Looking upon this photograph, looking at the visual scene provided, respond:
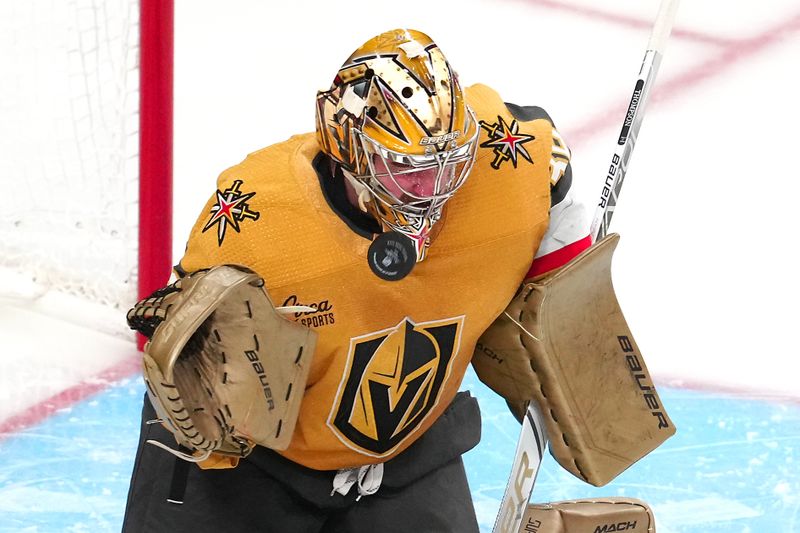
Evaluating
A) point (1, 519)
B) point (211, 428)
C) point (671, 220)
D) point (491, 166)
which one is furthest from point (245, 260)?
point (671, 220)

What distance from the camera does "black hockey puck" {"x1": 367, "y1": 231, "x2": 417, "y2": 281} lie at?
2.18 m

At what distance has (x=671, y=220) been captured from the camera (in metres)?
4.11

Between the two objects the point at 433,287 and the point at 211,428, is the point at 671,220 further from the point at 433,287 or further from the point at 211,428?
the point at 211,428

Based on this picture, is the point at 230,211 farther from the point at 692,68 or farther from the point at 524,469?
the point at 692,68

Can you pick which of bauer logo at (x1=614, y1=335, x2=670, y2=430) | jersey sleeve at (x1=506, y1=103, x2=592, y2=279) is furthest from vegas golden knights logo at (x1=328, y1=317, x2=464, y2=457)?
bauer logo at (x1=614, y1=335, x2=670, y2=430)

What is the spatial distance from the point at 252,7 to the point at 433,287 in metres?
2.46

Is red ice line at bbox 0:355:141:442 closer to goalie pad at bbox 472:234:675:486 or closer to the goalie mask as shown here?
goalie pad at bbox 472:234:675:486

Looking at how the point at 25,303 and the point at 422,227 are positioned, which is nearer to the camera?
the point at 422,227

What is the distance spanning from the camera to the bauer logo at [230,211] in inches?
87.1

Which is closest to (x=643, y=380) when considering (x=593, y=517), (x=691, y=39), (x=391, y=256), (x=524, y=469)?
(x=524, y=469)

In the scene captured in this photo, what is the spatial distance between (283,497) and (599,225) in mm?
785

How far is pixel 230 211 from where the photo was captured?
2227 millimetres

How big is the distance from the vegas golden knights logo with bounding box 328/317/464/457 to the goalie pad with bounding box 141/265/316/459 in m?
0.13

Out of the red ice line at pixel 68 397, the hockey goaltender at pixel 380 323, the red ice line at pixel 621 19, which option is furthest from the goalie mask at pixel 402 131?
the red ice line at pixel 621 19
